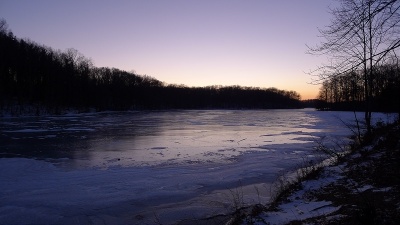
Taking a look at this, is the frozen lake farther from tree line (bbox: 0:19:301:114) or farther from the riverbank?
tree line (bbox: 0:19:301:114)

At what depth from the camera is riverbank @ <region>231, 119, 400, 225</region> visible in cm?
427

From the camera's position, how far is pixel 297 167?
10.3 m

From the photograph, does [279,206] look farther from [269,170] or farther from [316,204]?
[269,170]

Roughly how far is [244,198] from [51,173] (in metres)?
5.97

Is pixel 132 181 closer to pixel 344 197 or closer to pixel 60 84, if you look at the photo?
pixel 344 197

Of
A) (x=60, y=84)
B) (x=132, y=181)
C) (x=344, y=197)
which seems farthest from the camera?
(x=60, y=84)

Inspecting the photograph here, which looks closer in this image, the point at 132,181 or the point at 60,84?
the point at 132,181

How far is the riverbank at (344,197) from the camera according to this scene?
4267mm

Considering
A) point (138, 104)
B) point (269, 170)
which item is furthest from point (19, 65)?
point (269, 170)

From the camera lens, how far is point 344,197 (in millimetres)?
5633

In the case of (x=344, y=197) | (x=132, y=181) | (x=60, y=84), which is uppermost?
(x=60, y=84)

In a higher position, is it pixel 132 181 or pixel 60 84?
pixel 60 84

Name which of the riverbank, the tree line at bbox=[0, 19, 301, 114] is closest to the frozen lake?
the riverbank

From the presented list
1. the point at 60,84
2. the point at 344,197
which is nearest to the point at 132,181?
the point at 344,197
